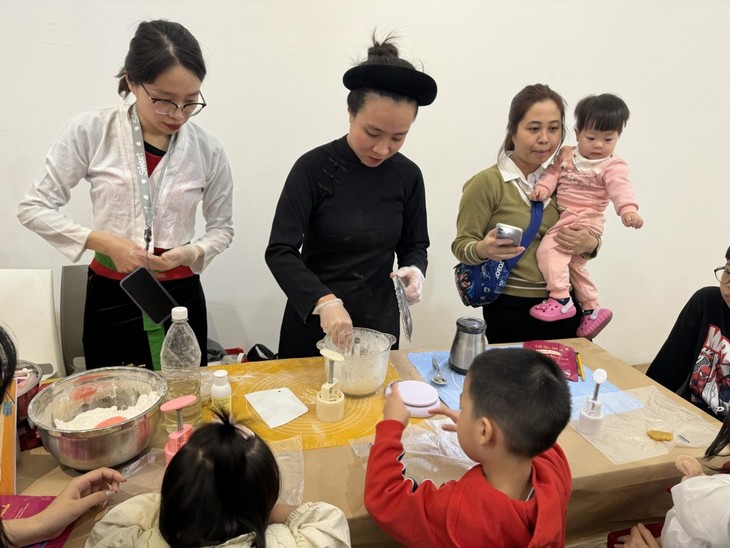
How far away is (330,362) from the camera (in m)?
1.23

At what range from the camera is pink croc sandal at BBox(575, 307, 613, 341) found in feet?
6.07

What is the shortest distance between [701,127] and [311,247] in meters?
3.11

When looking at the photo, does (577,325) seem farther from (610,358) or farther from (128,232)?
(128,232)

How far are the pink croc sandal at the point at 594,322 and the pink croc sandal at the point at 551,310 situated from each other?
0.48 feet

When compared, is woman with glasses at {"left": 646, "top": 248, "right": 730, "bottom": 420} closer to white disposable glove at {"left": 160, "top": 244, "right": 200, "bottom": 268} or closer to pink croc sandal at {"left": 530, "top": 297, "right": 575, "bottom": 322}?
Answer: pink croc sandal at {"left": 530, "top": 297, "right": 575, "bottom": 322}

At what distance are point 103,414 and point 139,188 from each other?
743 mm

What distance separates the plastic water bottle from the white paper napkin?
16 centimetres

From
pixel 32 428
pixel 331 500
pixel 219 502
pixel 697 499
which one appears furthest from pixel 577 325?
pixel 32 428

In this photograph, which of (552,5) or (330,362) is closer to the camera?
→ (330,362)

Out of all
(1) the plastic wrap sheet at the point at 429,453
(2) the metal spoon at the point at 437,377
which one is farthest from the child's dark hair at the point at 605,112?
(1) the plastic wrap sheet at the point at 429,453

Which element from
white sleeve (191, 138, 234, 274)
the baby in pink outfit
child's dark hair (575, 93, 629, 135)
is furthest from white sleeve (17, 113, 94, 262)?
child's dark hair (575, 93, 629, 135)

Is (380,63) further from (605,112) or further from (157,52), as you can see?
(605,112)

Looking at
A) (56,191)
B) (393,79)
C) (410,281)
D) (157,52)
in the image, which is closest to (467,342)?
(410,281)

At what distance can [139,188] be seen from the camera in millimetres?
1457
